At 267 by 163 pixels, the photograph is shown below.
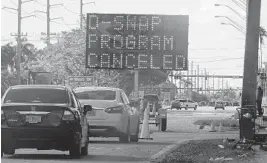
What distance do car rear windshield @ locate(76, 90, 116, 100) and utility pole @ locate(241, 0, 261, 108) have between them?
16.3ft

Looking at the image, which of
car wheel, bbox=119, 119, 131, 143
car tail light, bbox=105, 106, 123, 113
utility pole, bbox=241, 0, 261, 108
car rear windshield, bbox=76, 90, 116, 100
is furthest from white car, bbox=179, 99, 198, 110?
utility pole, bbox=241, 0, 261, 108

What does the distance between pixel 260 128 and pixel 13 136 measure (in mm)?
9930

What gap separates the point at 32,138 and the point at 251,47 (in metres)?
5.15

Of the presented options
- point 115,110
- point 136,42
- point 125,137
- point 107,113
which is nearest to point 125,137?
point 125,137

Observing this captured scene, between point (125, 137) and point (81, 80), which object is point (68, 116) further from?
point (81, 80)

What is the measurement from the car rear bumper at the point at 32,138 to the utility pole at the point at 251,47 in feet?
14.6

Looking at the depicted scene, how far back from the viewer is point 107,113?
895 inches

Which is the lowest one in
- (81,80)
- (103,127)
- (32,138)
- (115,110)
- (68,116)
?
(103,127)

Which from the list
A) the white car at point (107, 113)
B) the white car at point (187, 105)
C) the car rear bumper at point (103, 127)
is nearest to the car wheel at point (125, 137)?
the white car at point (107, 113)

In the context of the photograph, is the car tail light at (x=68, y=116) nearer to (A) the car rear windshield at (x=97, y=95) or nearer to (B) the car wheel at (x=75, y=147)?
(B) the car wheel at (x=75, y=147)

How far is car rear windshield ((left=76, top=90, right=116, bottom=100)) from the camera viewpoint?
23453mm

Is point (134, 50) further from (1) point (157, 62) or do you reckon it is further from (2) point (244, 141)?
(2) point (244, 141)

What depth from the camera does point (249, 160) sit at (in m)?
16.4

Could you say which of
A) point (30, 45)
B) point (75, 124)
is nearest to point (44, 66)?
point (30, 45)
